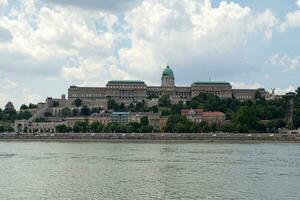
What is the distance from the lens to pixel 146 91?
18950 cm

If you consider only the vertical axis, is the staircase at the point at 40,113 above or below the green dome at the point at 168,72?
below

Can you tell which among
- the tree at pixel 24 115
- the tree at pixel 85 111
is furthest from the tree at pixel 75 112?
the tree at pixel 24 115

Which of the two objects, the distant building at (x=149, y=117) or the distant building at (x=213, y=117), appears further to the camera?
the distant building at (x=149, y=117)

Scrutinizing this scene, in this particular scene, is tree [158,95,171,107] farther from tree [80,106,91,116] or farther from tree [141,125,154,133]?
tree [141,125,154,133]

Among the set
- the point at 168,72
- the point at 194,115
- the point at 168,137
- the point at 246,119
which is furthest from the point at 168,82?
the point at 168,137

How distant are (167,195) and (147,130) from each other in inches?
3834

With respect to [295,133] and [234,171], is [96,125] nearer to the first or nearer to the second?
[295,133]

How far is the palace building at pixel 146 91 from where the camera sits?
18612 cm

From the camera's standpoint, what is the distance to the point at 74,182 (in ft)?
121

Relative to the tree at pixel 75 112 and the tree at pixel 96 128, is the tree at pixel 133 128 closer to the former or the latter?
the tree at pixel 96 128

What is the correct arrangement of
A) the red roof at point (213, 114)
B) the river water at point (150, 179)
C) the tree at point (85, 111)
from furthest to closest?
the tree at point (85, 111)
the red roof at point (213, 114)
the river water at point (150, 179)

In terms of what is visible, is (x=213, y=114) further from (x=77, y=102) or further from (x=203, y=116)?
(x=77, y=102)

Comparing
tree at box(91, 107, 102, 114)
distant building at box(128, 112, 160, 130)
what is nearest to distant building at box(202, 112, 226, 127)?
distant building at box(128, 112, 160, 130)

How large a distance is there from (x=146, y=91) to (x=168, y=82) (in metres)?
7.83
